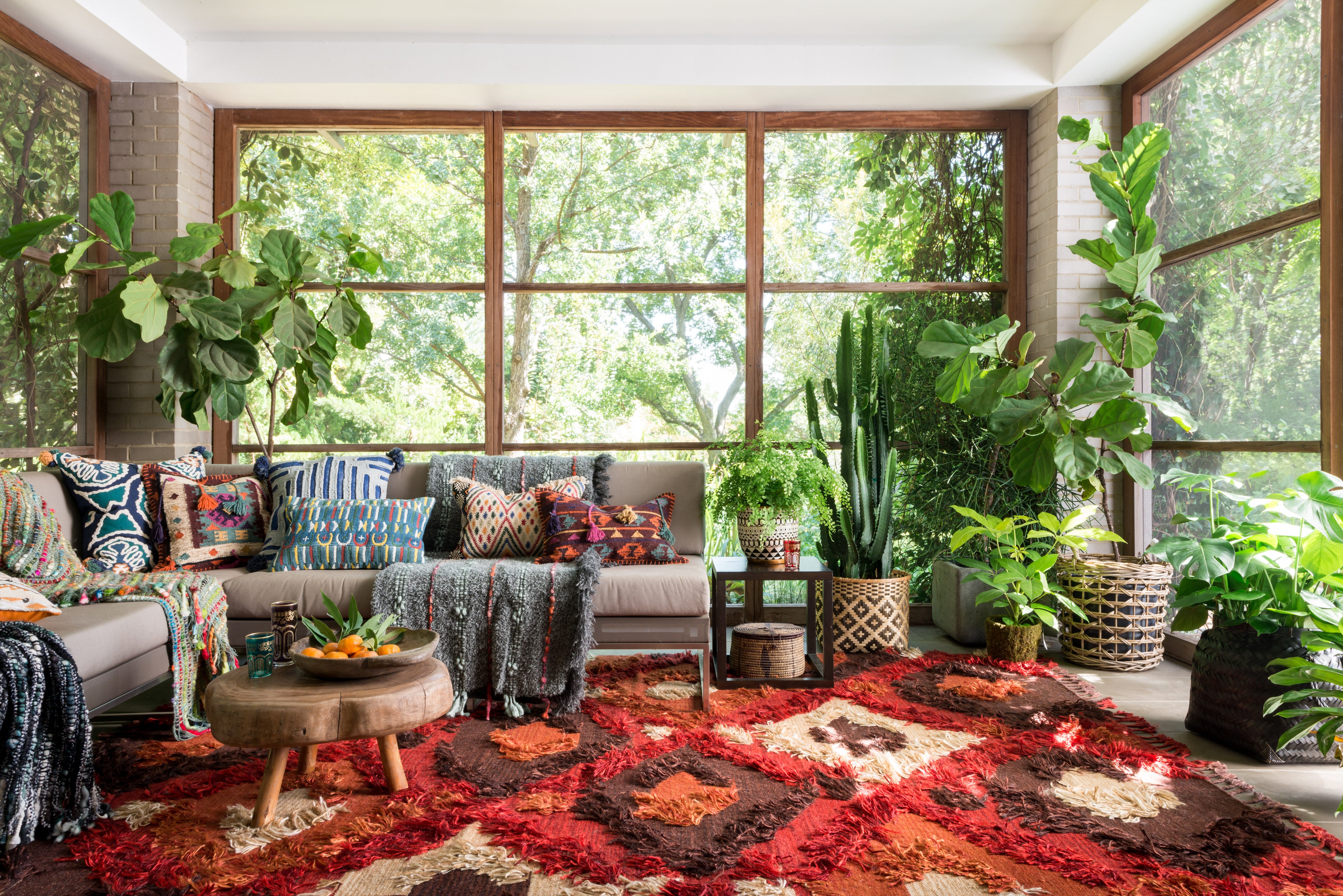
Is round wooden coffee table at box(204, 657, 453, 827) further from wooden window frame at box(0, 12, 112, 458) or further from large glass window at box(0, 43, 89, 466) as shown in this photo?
wooden window frame at box(0, 12, 112, 458)

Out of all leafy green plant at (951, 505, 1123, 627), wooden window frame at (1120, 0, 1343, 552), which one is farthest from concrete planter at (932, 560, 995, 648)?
wooden window frame at (1120, 0, 1343, 552)

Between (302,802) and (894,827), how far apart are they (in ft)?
5.05

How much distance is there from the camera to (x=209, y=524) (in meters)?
3.23

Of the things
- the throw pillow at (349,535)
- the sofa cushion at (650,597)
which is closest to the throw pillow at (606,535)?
the sofa cushion at (650,597)

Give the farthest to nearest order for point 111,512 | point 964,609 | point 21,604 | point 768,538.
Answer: point 964,609 → point 768,538 → point 111,512 → point 21,604

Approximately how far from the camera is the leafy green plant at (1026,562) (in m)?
3.34

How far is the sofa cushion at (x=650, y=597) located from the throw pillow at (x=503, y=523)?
53cm

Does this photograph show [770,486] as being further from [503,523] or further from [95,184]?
[95,184]

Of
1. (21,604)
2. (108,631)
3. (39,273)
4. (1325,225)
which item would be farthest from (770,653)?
(39,273)

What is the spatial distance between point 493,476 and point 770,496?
48.0 inches

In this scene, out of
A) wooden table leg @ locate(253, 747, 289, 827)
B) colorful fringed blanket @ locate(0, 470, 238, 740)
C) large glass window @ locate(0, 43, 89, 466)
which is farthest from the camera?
large glass window @ locate(0, 43, 89, 466)

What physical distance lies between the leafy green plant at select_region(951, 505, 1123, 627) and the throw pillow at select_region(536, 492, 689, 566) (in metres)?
1.30

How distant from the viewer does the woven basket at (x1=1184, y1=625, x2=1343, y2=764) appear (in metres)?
2.38

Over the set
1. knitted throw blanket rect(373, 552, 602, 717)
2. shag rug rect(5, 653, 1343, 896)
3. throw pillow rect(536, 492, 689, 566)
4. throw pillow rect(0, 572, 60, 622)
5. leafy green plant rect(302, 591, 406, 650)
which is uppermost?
throw pillow rect(536, 492, 689, 566)
